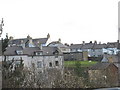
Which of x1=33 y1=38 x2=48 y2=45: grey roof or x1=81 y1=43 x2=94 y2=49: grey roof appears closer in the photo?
x1=33 y1=38 x2=48 y2=45: grey roof

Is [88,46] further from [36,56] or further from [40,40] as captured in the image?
[36,56]

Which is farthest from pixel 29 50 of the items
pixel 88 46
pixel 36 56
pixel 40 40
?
pixel 88 46

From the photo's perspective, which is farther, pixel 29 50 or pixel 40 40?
pixel 40 40

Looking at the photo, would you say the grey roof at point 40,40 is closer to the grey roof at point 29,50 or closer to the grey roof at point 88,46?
the grey roof at point 88,46

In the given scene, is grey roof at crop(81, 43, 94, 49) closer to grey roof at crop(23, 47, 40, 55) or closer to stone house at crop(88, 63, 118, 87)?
grey roof at crop(23, 47, 40, 55)

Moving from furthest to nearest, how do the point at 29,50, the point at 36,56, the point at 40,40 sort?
1. the point at 40,40
2. the point at 29,50
3. the point at 36,56

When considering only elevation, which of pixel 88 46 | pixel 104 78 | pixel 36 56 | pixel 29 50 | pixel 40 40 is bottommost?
pixel 104 78

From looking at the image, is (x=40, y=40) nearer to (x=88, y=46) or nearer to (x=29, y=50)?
(x=88, y=46)

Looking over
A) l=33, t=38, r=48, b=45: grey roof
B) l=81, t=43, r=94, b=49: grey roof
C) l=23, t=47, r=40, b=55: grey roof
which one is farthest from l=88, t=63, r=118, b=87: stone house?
l=81, t=43, r=94, b=49: grey roof

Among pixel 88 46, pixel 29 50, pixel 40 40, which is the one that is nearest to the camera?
pixel 29 50

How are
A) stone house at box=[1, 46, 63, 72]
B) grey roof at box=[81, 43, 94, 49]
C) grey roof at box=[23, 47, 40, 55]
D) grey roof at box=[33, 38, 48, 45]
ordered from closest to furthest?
stone house at box=[1, 46, 63, 72], grey roof at box=[23, 47, 40, 55], grey roof at box=[33, 38, 48, 45], grey roof at box=[81, 43, 94, 49]

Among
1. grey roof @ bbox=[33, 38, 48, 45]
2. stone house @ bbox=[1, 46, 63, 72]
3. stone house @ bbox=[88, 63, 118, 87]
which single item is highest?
grey roof @ bbox=[33, 38, 48, 45]

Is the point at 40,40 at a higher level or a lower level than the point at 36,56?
higher

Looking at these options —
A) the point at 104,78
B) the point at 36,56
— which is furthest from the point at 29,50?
the point at 104,78
